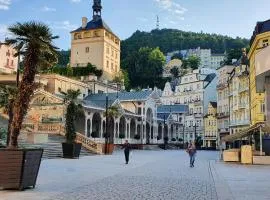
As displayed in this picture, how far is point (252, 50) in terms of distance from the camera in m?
55.8

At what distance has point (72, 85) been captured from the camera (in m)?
69.9

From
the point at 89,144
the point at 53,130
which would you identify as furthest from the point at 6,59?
the point at 89,144

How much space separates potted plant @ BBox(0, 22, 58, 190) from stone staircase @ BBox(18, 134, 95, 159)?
55.2 ft

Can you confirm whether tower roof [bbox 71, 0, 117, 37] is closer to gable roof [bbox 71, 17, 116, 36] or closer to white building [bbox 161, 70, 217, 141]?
gable roof [bbox 71, 17, 116, 36]

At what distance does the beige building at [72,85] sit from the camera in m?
63.8

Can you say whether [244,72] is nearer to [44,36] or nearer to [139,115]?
[139,115]

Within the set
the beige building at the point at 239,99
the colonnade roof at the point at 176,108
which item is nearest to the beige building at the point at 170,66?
the colonnade roof at the point at 176,108

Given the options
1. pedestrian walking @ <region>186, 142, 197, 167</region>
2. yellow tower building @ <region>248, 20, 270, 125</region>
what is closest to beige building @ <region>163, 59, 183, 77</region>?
yellow tower building @ <region>248, 20, 270, 125</region>

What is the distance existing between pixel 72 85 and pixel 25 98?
5789 cm

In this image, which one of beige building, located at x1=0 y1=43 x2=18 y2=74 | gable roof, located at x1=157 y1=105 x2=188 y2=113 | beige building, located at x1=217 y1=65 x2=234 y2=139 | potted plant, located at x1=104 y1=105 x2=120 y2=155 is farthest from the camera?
gable roof, located at x1=157 y1=105 x2=188 y2=113

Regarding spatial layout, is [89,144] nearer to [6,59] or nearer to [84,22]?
[6,59]

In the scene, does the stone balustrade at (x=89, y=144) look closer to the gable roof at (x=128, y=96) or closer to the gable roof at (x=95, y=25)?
the gable roof at (x=128, y=96)

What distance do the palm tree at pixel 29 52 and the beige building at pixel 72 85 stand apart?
133 ft

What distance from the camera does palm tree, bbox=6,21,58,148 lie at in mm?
12444
